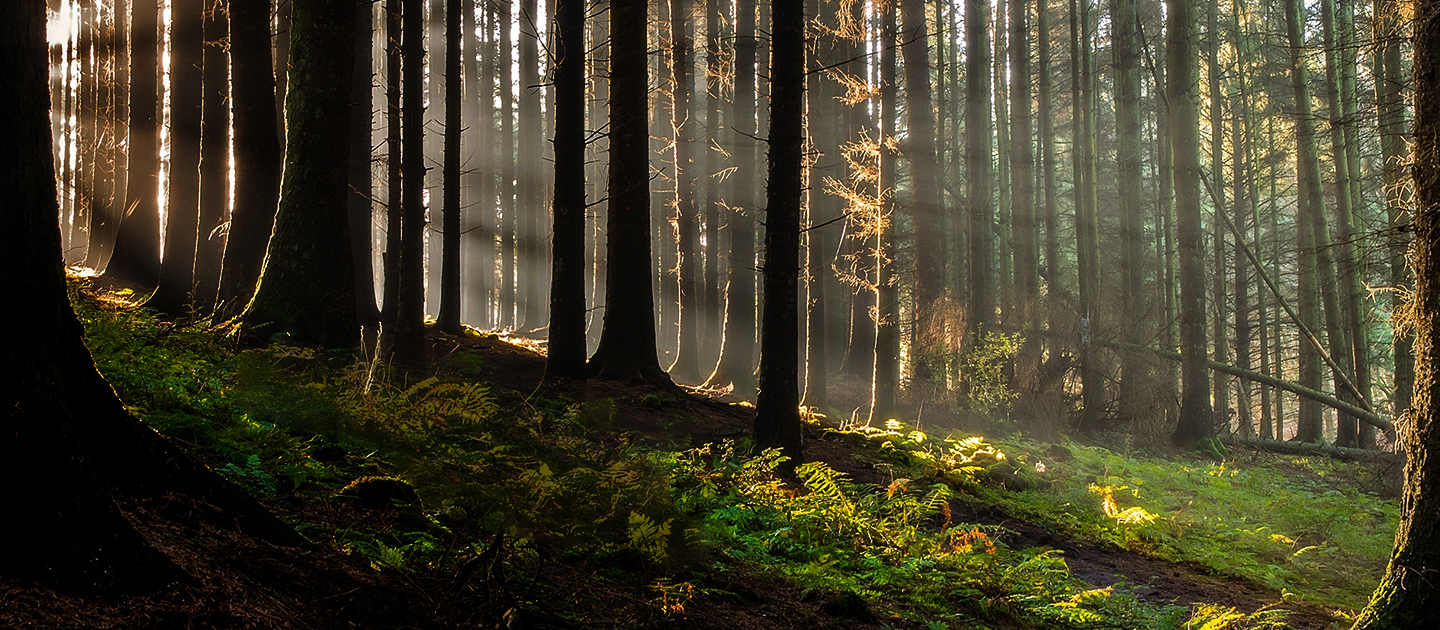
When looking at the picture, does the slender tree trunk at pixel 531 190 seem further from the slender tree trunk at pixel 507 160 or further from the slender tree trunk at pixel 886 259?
the slender tree trunk at pixel 886 259

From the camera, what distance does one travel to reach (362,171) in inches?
516

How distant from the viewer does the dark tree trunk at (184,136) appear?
40.8 feet

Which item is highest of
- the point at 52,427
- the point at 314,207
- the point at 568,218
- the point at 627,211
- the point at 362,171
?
the point at 362,171

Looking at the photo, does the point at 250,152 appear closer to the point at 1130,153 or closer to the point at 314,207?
the point at 314,207

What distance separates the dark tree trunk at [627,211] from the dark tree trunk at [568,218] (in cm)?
49

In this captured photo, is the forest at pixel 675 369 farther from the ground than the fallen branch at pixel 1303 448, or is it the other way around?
the forest at pixel 675 369

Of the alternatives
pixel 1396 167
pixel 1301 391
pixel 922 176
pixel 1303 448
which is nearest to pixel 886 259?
pixel 922 176

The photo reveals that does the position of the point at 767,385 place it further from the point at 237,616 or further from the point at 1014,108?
the point at 1014,108

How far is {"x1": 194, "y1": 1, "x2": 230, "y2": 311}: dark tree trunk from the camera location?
38.0ft

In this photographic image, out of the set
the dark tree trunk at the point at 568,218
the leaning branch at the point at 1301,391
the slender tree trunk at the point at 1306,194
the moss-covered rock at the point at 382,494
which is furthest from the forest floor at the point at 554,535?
the slender tree trunk at the point at 1306,194

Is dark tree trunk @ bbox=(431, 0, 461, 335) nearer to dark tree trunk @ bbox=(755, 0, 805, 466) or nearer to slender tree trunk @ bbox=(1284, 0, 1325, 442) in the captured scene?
dark tree trunk @ bbox=(755, 0, 805, 466)

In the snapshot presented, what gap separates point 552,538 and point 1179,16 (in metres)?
18.2

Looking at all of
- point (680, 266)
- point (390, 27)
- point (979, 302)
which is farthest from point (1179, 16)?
point (390, 27)

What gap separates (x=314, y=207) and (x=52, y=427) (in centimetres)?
729
